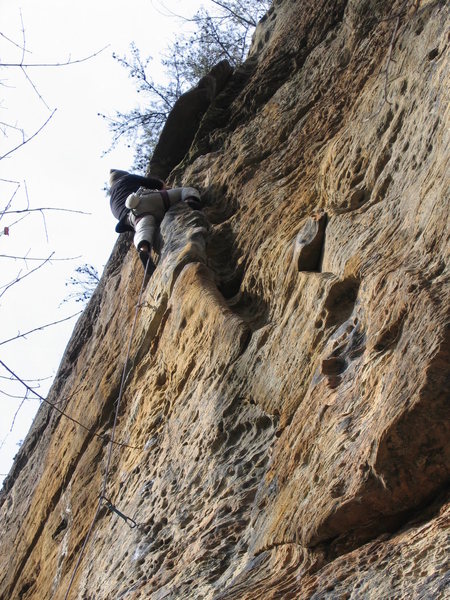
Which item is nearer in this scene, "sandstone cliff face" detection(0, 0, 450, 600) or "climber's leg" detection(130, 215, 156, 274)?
"sandstone cliff face" detection(0, 0, 450, 600)

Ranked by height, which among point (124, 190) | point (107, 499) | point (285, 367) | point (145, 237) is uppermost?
point (124, 190)

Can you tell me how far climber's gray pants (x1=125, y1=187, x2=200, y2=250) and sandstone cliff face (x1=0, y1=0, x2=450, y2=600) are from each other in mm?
204

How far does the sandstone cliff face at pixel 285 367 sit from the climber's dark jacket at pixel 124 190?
28 centimetres

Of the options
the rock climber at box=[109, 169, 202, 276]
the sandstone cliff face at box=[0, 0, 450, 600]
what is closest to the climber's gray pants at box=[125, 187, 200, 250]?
the rock climber at box=[109, 169, 202, 276]

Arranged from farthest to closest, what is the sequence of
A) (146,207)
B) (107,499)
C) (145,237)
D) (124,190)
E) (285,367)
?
(124,190), (146,207), (145,237), (107,499), (285,367)

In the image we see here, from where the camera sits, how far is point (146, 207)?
29.0 feet

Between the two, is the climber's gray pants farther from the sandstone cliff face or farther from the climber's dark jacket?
the climber's dark jacket

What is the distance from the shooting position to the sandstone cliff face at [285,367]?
3693 millimetres

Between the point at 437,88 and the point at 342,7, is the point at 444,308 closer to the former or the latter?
the point at 437,88

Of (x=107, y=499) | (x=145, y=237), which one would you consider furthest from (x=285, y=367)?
(x=145, y=237)

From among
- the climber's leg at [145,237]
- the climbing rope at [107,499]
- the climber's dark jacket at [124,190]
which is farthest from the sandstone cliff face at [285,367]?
the climber's dark jacket at [124,190]

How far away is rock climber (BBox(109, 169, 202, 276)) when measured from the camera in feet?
27.7

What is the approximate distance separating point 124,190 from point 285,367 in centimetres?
525

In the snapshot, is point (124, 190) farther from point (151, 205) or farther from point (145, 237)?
point (145, 237)
